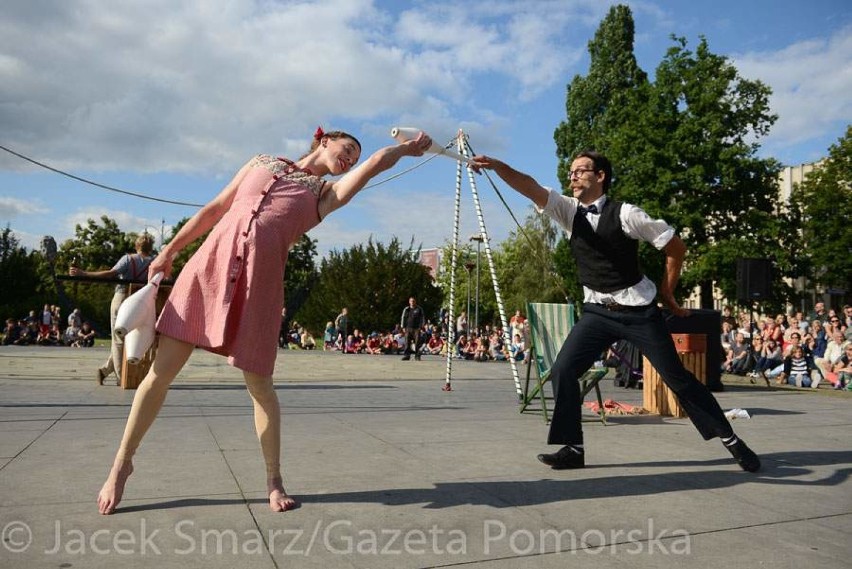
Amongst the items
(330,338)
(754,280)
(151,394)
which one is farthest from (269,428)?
(330,338)

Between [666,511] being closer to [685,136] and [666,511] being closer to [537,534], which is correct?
[537,534]

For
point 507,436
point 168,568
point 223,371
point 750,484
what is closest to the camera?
point 168,568

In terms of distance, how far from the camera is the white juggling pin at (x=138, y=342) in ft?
10.4

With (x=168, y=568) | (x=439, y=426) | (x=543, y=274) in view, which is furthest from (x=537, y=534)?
(x=543, y=274)

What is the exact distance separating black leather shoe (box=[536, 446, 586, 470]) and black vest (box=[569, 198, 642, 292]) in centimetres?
102

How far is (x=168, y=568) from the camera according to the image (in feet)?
7.82

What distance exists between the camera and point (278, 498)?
10.2ft

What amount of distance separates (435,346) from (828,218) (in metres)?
22.6

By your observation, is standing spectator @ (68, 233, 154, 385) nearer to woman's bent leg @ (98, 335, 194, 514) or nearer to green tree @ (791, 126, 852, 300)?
woman's bent leg @ (98, 335, 194, 514)

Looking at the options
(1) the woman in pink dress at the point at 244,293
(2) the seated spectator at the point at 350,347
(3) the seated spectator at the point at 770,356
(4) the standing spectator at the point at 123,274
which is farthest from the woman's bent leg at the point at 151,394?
(2) the seated spectator at the point at 350,347

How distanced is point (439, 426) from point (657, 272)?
3258 centimetres

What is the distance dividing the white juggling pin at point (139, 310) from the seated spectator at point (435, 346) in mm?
22996

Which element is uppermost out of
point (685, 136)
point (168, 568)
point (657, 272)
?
point (685, 136)

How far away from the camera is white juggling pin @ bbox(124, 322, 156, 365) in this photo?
10.4ft
